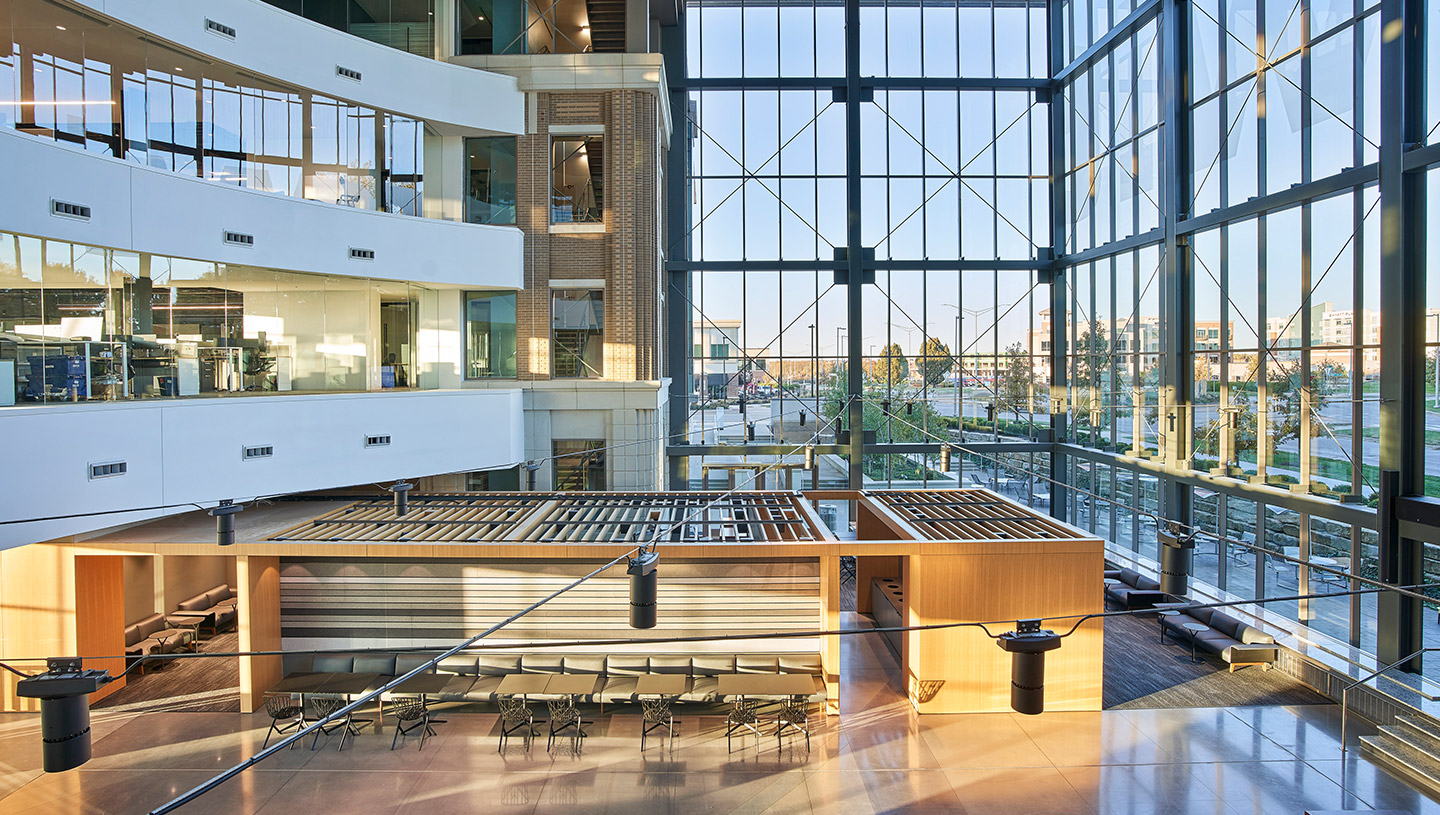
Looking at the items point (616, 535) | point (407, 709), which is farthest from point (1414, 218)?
point (407, 709)

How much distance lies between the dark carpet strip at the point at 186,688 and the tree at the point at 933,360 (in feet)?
50.1

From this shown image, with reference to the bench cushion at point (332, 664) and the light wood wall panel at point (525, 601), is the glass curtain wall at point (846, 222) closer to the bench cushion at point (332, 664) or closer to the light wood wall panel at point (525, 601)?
the light wood wall panel at point (525, 601)

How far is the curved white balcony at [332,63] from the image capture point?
40.0 ft

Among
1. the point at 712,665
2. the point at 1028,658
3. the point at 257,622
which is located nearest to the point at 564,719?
the point at 712,665

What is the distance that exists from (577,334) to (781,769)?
411 inches

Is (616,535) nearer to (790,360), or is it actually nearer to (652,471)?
(652,471)

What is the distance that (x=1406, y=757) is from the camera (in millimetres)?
9023

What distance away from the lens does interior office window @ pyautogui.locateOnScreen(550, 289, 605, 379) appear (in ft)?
56.0

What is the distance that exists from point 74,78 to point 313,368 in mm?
5379

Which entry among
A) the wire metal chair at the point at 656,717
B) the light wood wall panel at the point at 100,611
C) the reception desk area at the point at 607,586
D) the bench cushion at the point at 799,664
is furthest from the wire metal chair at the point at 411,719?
the bench cushion at the point at 799,664

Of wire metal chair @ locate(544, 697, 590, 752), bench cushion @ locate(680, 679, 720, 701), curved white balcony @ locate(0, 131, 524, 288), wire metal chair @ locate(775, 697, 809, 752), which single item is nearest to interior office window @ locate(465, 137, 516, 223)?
curved white balcony @ locate(0, 131, 524, 288)

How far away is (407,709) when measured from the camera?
397 inches

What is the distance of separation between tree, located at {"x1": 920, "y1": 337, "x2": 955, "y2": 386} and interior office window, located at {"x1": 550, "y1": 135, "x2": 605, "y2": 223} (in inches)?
335

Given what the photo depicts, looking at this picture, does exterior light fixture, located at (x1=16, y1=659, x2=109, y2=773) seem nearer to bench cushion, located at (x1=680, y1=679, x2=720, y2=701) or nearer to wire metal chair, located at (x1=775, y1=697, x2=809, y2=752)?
bench cushion, located at (x1=680, y1=679, x2=720, y2=701)
